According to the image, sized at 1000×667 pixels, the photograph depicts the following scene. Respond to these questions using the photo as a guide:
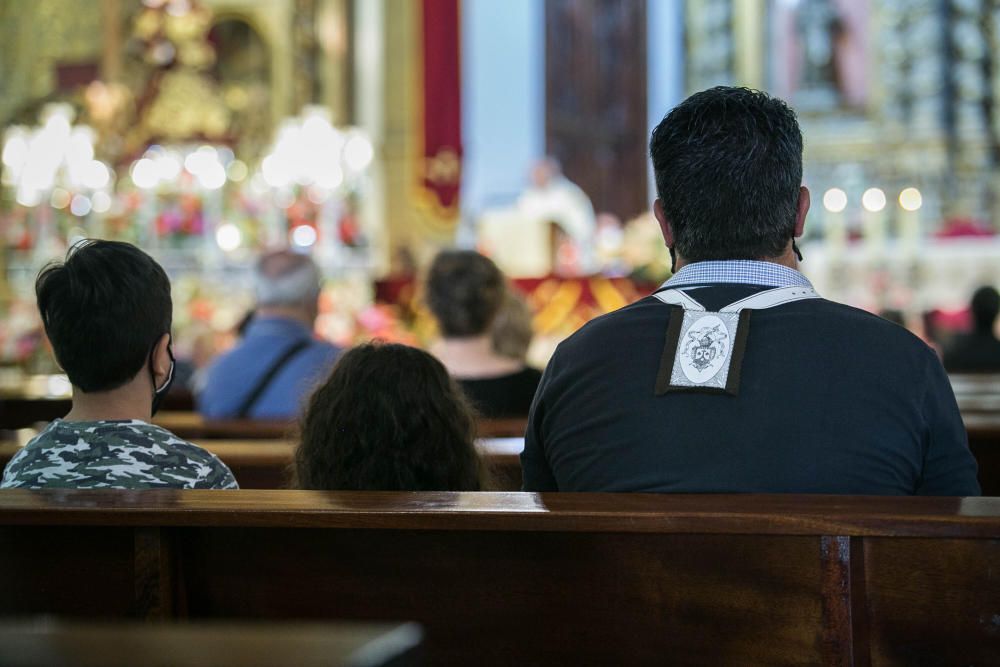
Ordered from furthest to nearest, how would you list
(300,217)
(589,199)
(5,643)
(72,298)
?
(589,199)
(300,217)
(72,298)
(5,643)

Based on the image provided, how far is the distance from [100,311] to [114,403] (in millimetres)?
125

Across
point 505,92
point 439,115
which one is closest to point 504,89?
point 505,92

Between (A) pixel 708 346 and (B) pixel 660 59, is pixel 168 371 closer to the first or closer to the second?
(A) pixel 708 346

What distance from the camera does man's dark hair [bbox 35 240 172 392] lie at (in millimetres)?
1773

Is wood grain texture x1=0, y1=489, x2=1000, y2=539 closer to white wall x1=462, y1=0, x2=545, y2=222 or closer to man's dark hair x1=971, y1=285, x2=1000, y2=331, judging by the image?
man's dark hair x1=971, y1=285, x2=1000, y2=331

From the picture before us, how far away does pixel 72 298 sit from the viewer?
69.6 inches

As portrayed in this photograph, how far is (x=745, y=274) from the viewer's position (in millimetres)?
1638

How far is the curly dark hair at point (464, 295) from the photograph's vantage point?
3.46 meters

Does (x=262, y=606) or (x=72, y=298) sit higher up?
(x=72, y=298)

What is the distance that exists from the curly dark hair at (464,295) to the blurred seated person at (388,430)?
1715mm

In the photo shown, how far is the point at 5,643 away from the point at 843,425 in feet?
3.68

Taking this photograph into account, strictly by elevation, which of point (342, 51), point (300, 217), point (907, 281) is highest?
point (342, 51)

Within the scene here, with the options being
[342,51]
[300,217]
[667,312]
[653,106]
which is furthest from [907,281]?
[667,312]

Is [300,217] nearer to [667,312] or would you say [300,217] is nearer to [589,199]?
[589,199]
